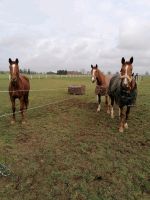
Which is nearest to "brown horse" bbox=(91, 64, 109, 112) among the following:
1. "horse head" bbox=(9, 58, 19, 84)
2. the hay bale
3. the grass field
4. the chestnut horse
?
the grass field

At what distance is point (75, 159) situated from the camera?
7352mm

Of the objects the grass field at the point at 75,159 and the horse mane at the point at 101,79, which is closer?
the grass field at the point at 75,159

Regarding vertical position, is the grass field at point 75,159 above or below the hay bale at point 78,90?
below

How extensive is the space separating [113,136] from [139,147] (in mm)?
1186

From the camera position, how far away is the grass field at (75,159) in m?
5.88

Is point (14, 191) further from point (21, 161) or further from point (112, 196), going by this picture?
point (112, 196)

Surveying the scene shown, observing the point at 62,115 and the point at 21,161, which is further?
the point at 62,115

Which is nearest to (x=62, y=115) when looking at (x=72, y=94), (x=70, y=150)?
(x=70, y=150)

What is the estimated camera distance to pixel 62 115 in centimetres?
1253

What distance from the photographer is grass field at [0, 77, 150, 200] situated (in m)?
5.88

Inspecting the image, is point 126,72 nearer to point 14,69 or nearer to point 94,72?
point 14,69

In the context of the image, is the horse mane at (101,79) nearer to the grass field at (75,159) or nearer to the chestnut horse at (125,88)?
the grass field at (75,159)

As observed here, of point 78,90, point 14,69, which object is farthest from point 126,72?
point 78,90

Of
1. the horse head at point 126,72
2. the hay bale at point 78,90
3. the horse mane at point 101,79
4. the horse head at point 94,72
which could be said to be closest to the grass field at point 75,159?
the horse head at point 126,72
